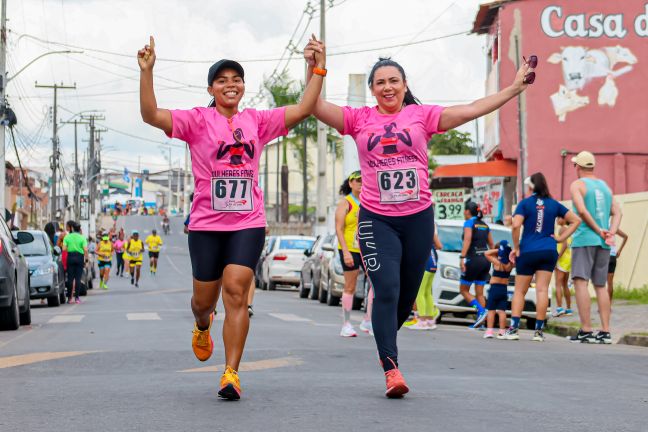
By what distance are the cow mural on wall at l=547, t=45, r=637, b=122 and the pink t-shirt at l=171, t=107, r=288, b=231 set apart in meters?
32.3

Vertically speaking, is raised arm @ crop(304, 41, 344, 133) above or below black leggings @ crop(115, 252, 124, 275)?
above

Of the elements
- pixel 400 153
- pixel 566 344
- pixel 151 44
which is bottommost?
pixel 566 344

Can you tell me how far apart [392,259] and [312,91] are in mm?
1136

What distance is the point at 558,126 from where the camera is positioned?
126ft

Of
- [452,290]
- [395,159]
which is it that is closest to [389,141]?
[395,159]

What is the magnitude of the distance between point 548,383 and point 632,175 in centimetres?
3103

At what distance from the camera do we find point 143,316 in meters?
17.7

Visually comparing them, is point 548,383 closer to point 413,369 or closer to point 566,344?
point 413,369

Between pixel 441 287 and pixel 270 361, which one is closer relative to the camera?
pixel 270 361

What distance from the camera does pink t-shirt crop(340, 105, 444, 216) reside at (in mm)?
7578

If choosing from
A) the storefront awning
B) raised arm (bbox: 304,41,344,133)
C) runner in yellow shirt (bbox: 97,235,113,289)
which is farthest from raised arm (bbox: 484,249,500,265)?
runner in yellow shirt (bbox: 97,235,113,289)

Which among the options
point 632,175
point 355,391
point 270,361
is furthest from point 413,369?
point 632,175

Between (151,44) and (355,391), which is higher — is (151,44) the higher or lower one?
the higher one

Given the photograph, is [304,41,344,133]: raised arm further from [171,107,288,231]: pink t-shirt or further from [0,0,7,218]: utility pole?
[0,0,7,218]: utility pole
